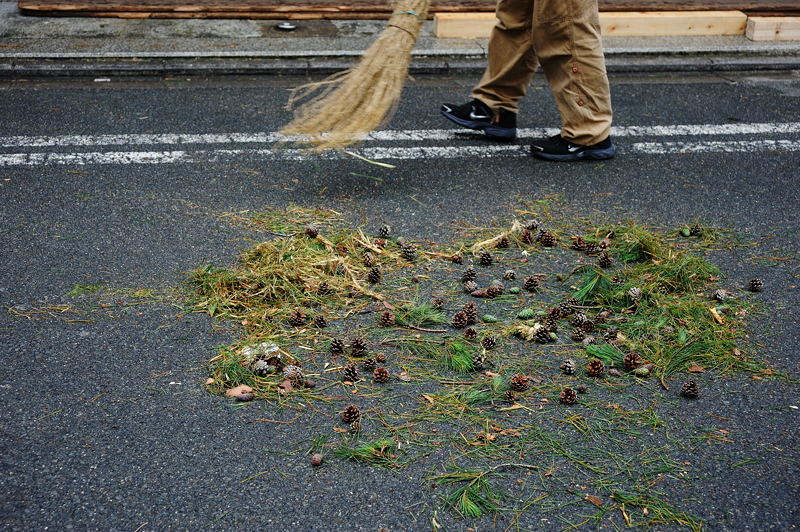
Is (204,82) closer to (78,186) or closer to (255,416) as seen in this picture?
(78,186)

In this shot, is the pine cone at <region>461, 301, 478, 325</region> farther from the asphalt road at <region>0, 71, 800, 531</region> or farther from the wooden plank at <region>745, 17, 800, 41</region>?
the wooden plank at <region>745, 17, 800, 41</region>

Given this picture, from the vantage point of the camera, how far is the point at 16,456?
2.40 metres

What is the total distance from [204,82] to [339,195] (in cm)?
211

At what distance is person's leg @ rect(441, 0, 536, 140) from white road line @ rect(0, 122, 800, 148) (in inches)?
5.6

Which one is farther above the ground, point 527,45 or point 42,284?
point 527,45

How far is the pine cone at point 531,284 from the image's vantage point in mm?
3349

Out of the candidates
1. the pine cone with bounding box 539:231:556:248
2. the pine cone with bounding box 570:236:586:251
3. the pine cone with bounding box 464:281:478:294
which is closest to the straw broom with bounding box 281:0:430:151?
the pine cone with bounding box 539:231:556:248

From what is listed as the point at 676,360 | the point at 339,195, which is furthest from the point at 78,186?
the point at 676,360

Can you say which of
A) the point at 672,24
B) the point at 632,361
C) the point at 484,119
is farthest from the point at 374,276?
the point at 672,24

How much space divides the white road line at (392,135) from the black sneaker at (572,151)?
36 centimetres

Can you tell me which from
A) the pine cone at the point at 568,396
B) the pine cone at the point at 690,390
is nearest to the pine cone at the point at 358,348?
the pine cone at the point at 568,396

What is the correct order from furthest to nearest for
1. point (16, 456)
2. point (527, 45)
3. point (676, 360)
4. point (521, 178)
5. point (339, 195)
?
point (527, 45)
point (521, 178)
point (339, 195)
point (676, 360)
point (16, 456)

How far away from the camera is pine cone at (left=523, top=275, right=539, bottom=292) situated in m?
3.35

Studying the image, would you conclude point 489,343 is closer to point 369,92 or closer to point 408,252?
point 408,252
